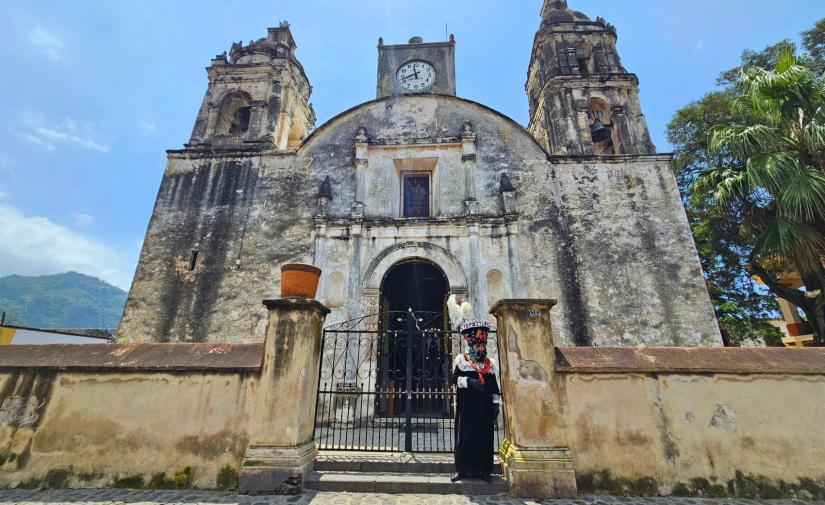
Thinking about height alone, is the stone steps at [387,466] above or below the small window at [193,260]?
below

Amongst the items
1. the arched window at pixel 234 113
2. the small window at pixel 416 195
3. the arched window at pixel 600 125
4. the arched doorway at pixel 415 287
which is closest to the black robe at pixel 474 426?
the arched doorway at pixel 415 287

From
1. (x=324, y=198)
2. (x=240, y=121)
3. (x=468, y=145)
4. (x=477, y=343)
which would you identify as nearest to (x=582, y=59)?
(x=468, y=145)

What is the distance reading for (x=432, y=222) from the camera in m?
10.3

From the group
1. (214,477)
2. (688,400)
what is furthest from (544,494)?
(214,477)

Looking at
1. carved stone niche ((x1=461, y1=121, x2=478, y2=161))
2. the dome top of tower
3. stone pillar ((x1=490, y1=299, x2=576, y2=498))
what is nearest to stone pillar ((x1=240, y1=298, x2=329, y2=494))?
stone pillar ((x1=490, y1=299, x2=576, y2=498))

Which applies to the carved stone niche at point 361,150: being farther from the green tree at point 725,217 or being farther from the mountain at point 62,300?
the mountain at point 62,300

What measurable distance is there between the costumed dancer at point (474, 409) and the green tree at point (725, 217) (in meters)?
10.7

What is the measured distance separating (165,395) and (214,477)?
1.21 m

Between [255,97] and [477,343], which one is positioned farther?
[255,97]

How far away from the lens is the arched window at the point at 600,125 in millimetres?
13469

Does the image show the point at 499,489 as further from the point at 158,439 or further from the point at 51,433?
the point at 51,433

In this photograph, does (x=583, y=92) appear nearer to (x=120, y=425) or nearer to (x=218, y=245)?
(x=218, y=245)

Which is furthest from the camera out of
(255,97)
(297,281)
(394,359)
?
(255,97)

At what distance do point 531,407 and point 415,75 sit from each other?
1306 centimetres
